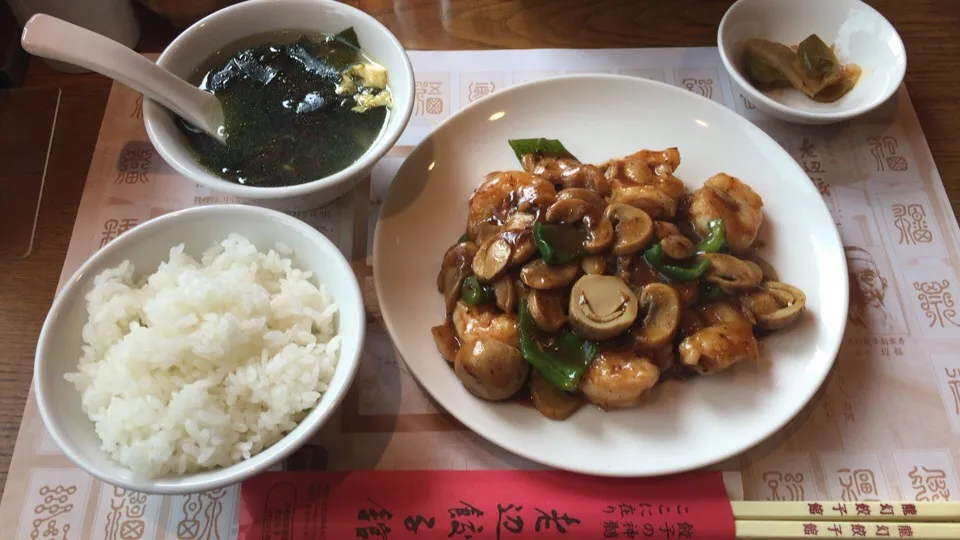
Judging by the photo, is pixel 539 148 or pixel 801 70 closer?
pixel 539 148

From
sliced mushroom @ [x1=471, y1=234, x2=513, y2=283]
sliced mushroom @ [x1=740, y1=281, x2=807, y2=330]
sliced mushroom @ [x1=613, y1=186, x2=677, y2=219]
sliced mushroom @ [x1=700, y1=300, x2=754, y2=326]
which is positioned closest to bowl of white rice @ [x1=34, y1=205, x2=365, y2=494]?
sliced mushroom @ [x1=471, y1=234, x2=513, y2=283]

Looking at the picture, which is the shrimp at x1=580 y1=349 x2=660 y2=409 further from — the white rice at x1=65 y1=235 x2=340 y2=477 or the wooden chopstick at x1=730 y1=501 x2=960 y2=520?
the white rice at x1=65 y1=235 x2=340 y2=477

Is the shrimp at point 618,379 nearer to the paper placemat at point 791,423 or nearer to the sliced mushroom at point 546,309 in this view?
the sliced mushroom at point 546,309

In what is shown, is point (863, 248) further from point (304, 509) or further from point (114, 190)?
point (114, 190)

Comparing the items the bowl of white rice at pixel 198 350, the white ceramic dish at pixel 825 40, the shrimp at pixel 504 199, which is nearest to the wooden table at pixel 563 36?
the white ceramic dish at pixel 825 40

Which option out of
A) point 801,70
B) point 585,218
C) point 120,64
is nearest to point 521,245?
point 585,218

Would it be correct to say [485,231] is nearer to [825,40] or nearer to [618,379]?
[618,379]

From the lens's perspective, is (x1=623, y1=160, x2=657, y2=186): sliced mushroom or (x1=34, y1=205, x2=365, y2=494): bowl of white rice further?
(x1=623, y1=160, x2=657, y2=186): sliced mushroom
